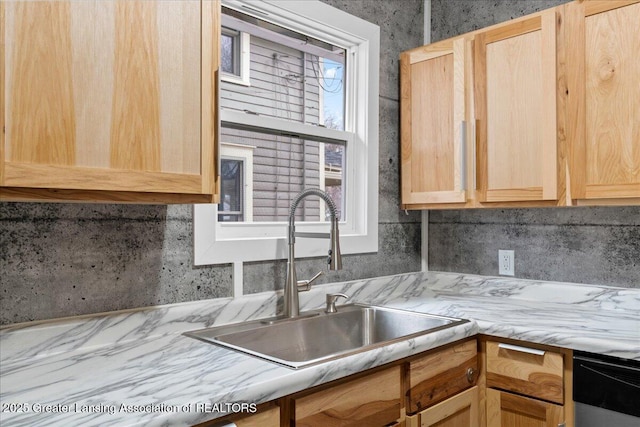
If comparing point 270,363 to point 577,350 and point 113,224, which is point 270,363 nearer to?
point 113,224

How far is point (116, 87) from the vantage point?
1164mm

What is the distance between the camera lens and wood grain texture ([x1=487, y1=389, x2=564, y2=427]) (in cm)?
164

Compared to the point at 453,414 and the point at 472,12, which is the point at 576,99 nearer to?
the point at 472,12

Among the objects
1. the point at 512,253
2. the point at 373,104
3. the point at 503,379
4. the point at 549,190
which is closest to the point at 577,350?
the point at 503,379

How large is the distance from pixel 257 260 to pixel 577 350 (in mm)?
1115

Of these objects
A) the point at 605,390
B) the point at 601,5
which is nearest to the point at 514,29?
the point at 601,5

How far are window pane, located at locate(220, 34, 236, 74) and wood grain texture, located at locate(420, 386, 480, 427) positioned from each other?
142 cm

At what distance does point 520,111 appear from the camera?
197cm

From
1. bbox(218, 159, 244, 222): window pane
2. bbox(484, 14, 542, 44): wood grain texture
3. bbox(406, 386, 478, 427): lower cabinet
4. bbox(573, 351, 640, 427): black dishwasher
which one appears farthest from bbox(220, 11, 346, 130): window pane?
bbox(573, 351, 640, 427): black dishwasher

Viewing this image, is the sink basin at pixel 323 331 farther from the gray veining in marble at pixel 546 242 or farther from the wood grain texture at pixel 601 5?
the wood grain texture at pixel 601 5

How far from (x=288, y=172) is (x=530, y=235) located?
1.13m

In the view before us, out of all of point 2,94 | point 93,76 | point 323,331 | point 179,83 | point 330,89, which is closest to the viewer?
point 2,94

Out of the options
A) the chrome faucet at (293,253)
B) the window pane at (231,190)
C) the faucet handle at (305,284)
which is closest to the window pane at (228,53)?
the window pane at (231,190)

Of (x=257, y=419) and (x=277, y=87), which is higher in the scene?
(x=277, y=87)
